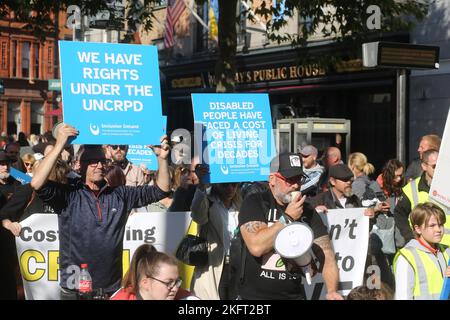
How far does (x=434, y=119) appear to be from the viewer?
55.5 ft

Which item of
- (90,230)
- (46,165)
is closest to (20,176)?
(90,230)

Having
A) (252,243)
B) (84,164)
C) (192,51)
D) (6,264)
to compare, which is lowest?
(6,264)

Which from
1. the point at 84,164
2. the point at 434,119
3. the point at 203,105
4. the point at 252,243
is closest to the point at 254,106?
the point at 203,105

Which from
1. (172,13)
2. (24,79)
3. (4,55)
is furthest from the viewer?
(24,79)

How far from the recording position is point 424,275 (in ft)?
17.5

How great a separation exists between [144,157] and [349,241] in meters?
3.25

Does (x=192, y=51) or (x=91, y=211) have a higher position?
(x=192, y=51)

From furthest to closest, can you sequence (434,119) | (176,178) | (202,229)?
(434,119)
(176,178)
(202,229)

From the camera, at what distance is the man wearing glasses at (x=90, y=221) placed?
18.2 feet

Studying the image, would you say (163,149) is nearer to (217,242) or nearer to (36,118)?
(217,242)

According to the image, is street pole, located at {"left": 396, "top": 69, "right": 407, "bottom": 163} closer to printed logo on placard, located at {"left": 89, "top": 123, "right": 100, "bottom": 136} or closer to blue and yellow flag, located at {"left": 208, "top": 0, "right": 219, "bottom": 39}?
printed logo on placard, located at {"left": 89, "top": 123, "right": 100, "bottom": 136}
